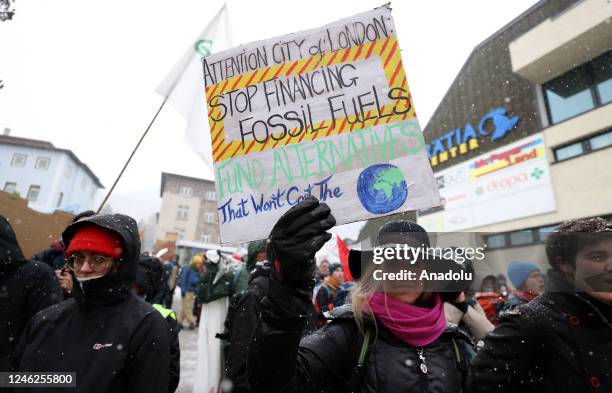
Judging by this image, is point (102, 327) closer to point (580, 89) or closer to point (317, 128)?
point (317, 128)

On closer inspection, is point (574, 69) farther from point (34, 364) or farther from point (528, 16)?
point (34, 364)

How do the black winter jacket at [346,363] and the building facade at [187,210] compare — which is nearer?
the black winter jacket at [346,363]

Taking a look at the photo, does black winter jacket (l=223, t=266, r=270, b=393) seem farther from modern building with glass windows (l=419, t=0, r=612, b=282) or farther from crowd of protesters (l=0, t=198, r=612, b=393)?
modern building with glass windows (l=419, t=0, r=612, b=282)

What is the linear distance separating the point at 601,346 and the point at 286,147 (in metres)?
1.51

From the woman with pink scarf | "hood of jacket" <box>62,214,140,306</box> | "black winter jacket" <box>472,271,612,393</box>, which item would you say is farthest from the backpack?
"hood of jacket" <box>62,214,140,306</box>

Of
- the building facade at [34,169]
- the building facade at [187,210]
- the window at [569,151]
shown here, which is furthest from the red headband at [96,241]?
the building facade at [187,210]

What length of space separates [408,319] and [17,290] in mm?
2704

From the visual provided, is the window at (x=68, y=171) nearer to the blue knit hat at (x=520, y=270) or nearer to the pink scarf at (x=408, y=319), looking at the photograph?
the pink scarf at (x=408, y=319)

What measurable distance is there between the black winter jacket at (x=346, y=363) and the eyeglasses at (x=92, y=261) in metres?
1.23

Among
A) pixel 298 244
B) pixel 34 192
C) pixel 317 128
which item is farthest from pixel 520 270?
pixel 34 192

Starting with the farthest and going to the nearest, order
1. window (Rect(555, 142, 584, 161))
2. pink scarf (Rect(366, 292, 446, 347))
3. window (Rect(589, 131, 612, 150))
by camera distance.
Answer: window (Rect(555, 142, 584, 161)) → window (Rect(589, 131, 612, 150)) → pink scarf (Rect(366, 292, 446, 347))

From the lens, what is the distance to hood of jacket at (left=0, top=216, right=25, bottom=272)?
263 centimetres

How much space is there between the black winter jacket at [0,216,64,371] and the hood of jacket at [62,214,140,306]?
849 millimetres

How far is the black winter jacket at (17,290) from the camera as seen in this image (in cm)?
254
